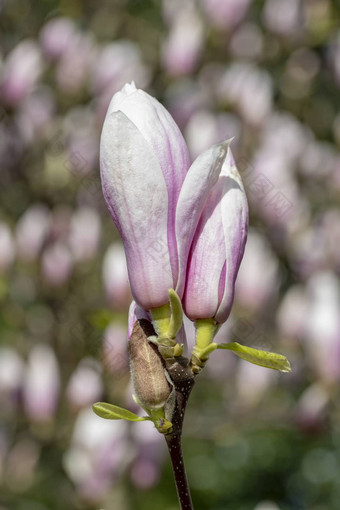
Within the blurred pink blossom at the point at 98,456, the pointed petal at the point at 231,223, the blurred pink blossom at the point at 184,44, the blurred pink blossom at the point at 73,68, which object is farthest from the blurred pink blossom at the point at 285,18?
the pointed petal at the point at 231,223

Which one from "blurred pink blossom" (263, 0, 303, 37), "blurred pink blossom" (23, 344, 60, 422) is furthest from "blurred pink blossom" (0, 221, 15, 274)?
"blurred pink blossom" (263, 0, 303, 37)

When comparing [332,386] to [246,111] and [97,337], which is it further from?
[246,111]

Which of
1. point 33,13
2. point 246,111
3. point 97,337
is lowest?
point 97,337

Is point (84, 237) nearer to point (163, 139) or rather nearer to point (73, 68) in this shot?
point (73, 68)

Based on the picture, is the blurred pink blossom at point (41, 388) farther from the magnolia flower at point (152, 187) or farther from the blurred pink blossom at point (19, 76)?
the magnolia flower at point (152, 187)

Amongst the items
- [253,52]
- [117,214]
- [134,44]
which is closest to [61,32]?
[134,44]

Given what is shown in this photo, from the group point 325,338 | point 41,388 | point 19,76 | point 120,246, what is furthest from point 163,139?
point 19,76

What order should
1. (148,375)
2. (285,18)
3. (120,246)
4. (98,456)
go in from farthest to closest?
(285,18) → (120,246) → (98,456) → (148,375)

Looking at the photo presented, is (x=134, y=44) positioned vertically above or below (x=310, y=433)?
above
